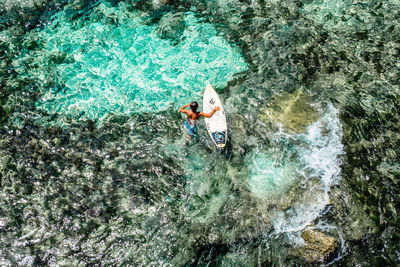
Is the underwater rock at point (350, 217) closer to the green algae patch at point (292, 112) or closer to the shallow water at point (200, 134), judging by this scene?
the shallow water at point (200, 134)

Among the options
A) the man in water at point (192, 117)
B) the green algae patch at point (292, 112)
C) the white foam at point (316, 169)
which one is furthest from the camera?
the green algae patch at point (292, 112)

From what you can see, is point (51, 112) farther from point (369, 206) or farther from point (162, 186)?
point (369, 206)

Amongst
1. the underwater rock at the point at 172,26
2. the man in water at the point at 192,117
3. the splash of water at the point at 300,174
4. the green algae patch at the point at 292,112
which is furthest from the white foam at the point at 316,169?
the underwater rock at the point at 172,26

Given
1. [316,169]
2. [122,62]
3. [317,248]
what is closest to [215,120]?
[316,169]

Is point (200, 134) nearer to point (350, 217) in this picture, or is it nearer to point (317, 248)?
point (317, 248)

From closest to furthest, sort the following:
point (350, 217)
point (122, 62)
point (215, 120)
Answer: point (350, 217) → point (215, 120) → point (122, 62)
